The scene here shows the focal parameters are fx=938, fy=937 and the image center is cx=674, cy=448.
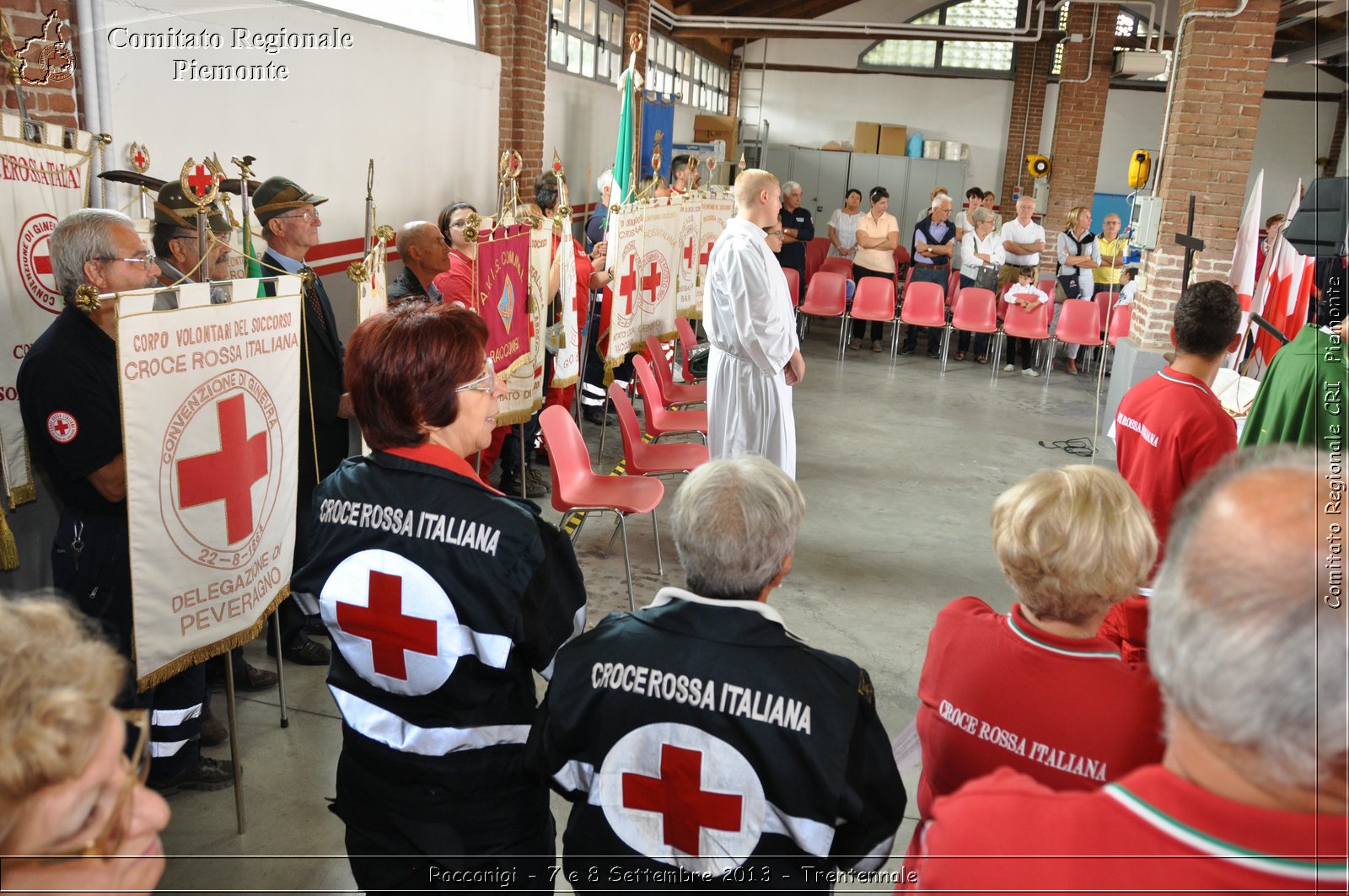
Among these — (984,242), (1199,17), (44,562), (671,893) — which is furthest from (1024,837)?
(984,242)

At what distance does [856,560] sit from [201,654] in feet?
9.90

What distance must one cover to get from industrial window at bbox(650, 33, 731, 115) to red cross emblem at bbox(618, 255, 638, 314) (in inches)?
240

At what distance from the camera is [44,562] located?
297 cm

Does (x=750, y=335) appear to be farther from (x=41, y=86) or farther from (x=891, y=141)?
(x=891, y=141)

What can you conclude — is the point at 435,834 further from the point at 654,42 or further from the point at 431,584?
the point at 654,42

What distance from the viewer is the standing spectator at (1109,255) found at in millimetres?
9516

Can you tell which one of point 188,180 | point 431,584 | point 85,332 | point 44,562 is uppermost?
point 188,180

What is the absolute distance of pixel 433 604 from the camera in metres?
1.56

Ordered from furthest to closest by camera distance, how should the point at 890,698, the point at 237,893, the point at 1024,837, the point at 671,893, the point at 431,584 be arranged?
the point at 890,698 < the point at 237,893 < the point at 431,584 < the point at 671,893 < the point at 1024,837

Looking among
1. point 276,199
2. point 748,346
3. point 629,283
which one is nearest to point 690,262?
point 629,283

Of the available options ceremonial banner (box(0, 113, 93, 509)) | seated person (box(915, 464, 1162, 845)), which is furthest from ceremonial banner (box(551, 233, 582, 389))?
seated person (box(915, 464, 1162, 845))

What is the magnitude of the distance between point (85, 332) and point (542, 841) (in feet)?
5.34

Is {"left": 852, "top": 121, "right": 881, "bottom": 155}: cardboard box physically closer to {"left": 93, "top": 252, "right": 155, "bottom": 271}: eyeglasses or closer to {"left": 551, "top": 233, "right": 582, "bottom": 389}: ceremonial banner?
{"left": 551, "top": 233, "right": 582, "bottom": 389}: ceremonial banner

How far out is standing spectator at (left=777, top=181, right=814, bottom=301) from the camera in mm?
10305
